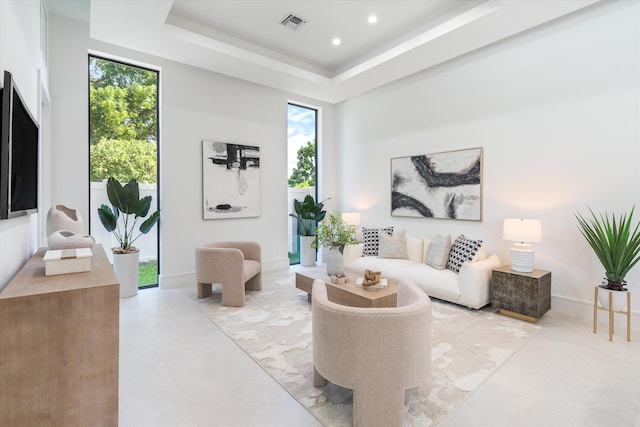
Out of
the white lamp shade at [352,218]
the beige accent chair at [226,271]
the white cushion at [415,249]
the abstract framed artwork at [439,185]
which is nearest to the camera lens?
the beige accent chair at [226,271]

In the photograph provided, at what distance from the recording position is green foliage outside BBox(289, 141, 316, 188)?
641 cm

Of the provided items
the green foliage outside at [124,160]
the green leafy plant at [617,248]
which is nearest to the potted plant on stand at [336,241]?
the green leafy plant at [617,248]

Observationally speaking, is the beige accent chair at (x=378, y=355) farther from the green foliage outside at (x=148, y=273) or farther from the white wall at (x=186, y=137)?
the green foliage outside at (x=148, y=273)

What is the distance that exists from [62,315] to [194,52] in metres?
3.96

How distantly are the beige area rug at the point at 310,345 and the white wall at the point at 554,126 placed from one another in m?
1.17

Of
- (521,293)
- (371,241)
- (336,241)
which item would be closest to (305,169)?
(371,241)

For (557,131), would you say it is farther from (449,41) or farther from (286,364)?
(286,364)

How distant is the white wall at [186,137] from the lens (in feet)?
13.0

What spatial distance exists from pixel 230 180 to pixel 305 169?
178cm

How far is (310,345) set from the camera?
2877mm

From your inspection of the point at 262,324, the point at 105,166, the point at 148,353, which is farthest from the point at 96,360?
the point at 105,166

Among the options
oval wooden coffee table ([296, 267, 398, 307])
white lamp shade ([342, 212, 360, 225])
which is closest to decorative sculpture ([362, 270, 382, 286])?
oval wooden coffee table ([296, 267, 398, 307])

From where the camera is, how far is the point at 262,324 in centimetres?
334

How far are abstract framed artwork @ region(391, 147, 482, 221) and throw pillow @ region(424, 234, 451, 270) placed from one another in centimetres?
51
